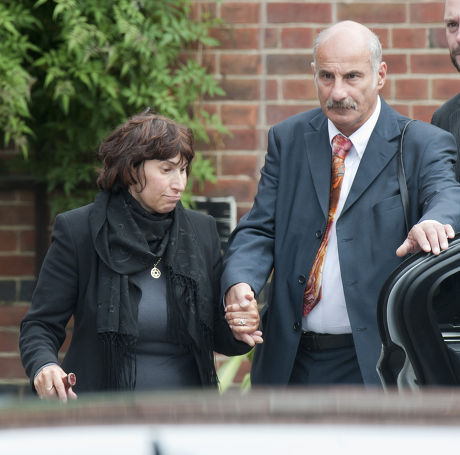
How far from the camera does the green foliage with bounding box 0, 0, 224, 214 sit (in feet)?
14.1

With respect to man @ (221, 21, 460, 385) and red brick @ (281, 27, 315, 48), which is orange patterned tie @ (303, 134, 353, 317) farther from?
red brick @ (281, 27, 315, 48)

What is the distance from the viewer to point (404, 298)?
2.36m

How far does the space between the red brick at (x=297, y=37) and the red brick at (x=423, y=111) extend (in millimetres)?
625

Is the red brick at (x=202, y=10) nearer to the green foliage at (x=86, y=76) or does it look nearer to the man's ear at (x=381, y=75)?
the green foliage at (x=86, y=76)

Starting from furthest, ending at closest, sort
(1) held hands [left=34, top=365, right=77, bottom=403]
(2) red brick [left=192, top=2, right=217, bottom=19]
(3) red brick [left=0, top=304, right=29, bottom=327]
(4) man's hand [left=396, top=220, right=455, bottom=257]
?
(3) red brick [left=0, top=304, right=29, bottom=327] → (2) red brick [left=192, top=2, right=217, bottom=19] → (1) held hands [left=34, top=365, right=77, bottom=403] → (4) man's hand [left=396, top=220, right=455, bottom=257]

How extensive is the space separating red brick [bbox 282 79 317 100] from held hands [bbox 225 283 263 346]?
205 cm

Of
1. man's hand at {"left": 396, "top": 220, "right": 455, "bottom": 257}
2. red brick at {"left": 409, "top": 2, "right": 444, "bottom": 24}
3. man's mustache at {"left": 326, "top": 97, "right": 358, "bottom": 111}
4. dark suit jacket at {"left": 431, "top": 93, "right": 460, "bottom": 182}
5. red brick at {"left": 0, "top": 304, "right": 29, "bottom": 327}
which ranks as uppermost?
red brick at {"left": 409, "top": 2, "right": 444, "bottom": 24}

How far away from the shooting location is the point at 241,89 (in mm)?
4699

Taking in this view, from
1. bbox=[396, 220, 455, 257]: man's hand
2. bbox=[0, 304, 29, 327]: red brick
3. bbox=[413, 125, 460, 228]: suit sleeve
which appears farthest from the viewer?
bbox=[0, 304, 29, 327]: red brick

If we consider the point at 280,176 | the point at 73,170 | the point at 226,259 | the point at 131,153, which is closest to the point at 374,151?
the point at 280,176

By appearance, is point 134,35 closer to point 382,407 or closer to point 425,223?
point 425,223

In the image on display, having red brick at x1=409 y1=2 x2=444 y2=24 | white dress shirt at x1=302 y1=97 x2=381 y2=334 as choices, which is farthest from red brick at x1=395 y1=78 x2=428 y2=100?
white dress shirt at x1=302 y1=97 x2=381 y2=334

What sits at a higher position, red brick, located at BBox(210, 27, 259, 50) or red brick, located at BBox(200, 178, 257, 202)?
red brick, located at BBox(210, 27, 259, 50)

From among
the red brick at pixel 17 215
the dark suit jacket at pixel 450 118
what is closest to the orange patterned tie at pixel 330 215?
the dark suit jacket at pixel 450 118
